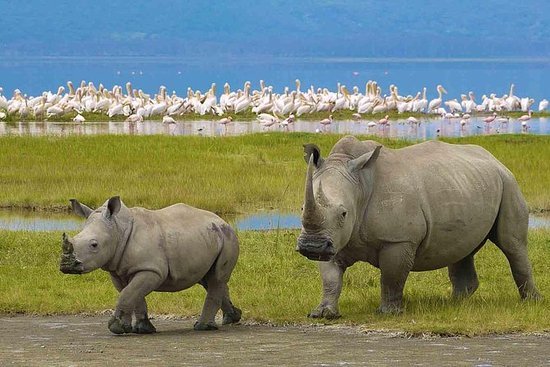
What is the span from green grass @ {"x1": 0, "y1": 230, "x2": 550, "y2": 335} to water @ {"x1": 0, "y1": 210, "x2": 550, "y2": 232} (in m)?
3.02

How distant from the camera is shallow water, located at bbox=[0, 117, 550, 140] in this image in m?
43.7

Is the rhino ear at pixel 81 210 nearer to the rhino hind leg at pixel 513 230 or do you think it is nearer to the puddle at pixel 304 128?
the rhino hind leg at pixel 513 230

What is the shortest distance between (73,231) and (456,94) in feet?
258

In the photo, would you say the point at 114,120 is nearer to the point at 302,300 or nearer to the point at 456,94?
the point at 302,300

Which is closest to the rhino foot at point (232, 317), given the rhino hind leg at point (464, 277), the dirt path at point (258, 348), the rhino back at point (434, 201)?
the dirt path at point (258, 348)

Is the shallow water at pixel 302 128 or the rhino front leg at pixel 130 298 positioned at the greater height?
the rhino front leg at pixel 130 298

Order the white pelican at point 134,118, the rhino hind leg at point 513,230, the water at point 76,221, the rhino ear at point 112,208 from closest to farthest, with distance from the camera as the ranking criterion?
1. the rhino ear at point 112,208
2. the rhino hind leg at point 513,230
3. the water at point 76,221
4. the white pelican at point 134,118

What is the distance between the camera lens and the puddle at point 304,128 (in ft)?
143

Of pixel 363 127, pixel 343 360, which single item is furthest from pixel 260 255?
pixel 363 127

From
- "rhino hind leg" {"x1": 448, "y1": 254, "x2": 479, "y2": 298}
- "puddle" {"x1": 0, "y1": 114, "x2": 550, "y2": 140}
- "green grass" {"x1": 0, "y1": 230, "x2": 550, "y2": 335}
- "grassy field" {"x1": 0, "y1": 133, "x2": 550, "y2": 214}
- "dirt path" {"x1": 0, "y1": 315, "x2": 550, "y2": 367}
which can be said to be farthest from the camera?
"puddle" {"x1": 0, "y1": 114, "x2": 550, "y2": 140}

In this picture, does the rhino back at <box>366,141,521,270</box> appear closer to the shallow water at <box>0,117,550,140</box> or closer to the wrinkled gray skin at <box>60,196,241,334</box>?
the wrinkled gray skin at <box>60,196,241,334</box>

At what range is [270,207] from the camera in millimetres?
22906

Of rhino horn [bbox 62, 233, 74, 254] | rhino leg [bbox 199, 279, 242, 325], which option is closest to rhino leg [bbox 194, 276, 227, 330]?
rhino leg [bbox 199, 279, 242, 325]

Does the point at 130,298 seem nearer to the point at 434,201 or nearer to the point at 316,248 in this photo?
the point at 316,248
